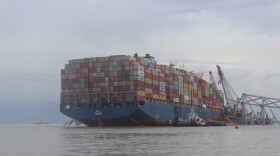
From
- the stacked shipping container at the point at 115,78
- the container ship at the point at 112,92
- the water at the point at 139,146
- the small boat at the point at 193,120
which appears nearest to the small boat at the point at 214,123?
the small boat at the point at 193,120

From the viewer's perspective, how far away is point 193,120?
168 meters

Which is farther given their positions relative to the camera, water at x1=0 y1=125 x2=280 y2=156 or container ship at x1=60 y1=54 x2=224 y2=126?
container ship at x1=60 y1=54 x2=224 y2=126

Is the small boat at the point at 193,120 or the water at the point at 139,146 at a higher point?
the small boat at the point at 193,120

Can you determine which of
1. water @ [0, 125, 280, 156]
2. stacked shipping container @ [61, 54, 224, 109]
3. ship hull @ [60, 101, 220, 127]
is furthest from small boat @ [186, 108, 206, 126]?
water @ [0, 125, 280, 156]

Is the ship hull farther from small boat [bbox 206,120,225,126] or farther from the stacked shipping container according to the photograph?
small boat [bbox 206,120,225,126]

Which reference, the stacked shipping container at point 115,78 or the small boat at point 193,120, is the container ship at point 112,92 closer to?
the stacked shipping container at point 115,78

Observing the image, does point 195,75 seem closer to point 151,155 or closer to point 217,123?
point 217,123

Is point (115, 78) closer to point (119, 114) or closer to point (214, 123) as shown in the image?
point (119, 114)

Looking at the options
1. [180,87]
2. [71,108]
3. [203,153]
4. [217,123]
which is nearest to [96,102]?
[71,108]

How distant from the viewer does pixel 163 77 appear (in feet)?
495

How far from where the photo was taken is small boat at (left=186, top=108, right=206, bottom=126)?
165875mm

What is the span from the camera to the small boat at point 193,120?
16588 centimetres

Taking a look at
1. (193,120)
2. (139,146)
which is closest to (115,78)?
(193,120)

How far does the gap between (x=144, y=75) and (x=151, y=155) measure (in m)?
98.5
